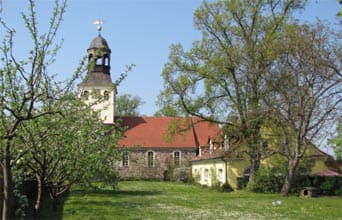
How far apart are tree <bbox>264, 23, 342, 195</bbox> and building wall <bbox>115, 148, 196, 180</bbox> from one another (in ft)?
86.4

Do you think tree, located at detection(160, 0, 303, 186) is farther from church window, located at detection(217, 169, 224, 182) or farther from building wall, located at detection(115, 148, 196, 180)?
building wall, located at detection(115, 148, 196, 180)

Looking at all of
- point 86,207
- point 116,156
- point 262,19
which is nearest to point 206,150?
point 262,19

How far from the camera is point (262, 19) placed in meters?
35.9

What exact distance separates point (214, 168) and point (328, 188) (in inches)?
423

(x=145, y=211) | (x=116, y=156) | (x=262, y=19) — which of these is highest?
(x=262, y=19)

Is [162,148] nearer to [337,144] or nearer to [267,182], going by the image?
[337,144]

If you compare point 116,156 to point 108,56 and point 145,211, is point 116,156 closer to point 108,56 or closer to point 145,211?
point 145,211

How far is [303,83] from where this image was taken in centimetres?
2952

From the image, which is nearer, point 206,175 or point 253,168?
point 253,168

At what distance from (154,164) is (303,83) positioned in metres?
29.8

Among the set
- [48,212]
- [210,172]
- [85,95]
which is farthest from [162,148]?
[85,95]

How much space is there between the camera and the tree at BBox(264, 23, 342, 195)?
2900 centimetres

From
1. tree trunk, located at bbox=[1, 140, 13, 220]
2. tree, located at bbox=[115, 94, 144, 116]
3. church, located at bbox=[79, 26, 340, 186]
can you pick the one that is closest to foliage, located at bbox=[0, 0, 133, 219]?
tree trunk, located at bbox=[1, 140, 13, 220]

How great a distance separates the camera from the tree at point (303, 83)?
29.0 meters
